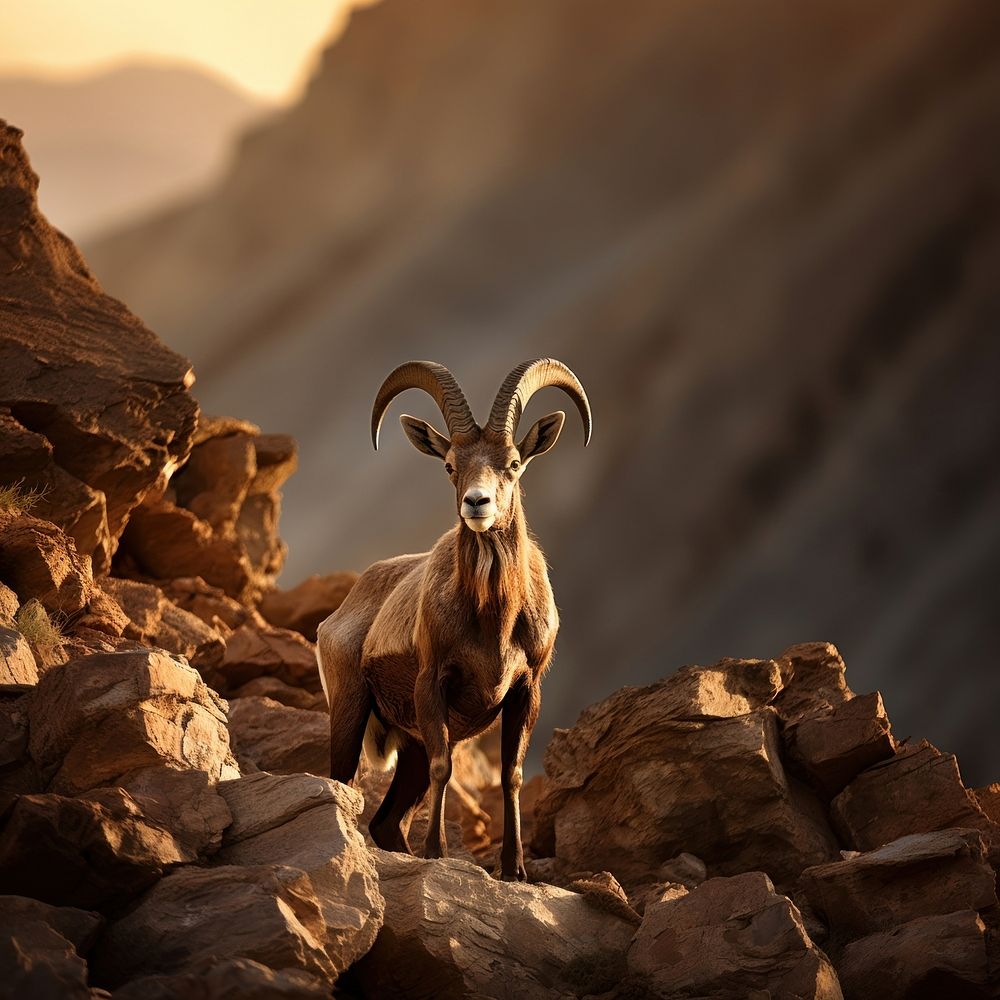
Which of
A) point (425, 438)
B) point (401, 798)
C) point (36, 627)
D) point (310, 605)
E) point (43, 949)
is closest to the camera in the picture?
point (43, 949)

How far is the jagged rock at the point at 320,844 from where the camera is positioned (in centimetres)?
662

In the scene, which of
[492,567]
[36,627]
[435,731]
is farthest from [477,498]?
[36,627]

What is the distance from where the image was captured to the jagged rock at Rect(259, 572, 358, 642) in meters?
15.4

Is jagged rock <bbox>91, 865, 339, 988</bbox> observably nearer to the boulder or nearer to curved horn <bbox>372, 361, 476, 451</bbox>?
the boulder

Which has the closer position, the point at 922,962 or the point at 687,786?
the point at 922,962

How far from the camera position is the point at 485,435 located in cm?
920

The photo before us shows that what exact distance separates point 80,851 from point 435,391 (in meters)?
4.44

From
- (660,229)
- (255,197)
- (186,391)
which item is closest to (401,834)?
(186,391)

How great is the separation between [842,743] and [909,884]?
5.73 ft

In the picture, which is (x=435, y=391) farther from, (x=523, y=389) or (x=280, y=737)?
(x=280, y=737)

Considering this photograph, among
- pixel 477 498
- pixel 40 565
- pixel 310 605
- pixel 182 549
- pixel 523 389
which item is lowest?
pixel 477 498

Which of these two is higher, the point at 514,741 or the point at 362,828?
the point at 362,828

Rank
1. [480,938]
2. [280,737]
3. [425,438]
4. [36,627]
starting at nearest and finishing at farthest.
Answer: [480,938]
[36,627]
[425,438]
[280,737]

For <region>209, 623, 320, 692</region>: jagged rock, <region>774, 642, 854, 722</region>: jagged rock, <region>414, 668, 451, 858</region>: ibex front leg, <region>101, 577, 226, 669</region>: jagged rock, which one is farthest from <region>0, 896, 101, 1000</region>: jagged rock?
<region>209, 623, 320, 692</region>: jagged rock
